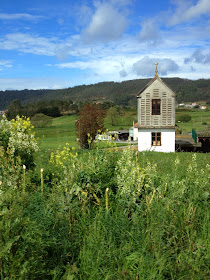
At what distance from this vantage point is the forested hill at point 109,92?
145500mm

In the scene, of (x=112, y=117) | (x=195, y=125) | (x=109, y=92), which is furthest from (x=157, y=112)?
(x=109, y=92)

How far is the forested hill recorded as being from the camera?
146 metres

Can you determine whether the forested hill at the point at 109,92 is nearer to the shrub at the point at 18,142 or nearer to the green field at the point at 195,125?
the green field at the point at 195,125

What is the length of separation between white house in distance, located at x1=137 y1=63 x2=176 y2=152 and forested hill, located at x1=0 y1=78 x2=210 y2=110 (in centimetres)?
11650

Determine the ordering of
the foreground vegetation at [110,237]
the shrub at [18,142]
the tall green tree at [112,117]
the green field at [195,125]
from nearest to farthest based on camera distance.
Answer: the foreground vegetation at [110,237]
the shrub at [18,142]
the green field at [195,125]
the tall green tree at [112,117]

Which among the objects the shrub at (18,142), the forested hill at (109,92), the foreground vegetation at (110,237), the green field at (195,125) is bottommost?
the foreground vegetation at (110,237)

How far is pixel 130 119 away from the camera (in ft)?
214

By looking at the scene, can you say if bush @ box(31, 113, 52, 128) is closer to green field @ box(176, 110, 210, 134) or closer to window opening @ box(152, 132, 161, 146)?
green field @ box(176, 110, 210, 134)

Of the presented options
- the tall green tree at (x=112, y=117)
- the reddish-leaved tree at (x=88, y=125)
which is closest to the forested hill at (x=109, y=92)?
the tall green tree at (x=112, y=117)

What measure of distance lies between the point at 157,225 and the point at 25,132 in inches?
243

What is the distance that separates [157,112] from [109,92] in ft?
460

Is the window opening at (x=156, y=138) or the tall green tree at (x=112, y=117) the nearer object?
the window opening at (x=156, y=138)

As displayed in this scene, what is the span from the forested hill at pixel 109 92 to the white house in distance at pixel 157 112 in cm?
11650

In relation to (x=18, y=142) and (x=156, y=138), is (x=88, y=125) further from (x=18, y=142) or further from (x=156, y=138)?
(x=18, y=142)
